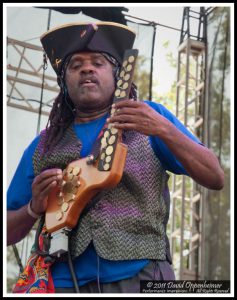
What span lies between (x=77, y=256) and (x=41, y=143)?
52 cm

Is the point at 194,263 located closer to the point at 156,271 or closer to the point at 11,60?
the point at 11,60

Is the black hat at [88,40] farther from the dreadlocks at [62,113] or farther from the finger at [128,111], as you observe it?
the finger at [128,111]

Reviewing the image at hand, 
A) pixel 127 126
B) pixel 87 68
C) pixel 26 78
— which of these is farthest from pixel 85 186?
pixel 26 78

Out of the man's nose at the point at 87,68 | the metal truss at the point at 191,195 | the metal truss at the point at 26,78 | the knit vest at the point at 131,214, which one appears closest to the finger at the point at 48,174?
the knit vest at the point at 131,214

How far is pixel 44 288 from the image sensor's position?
2.27 meters

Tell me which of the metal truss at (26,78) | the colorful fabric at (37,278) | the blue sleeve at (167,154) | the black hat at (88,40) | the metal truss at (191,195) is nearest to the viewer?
the colorful fabric at (37,278)

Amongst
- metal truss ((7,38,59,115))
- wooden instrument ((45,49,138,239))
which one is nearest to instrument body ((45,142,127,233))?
wooden instrument ((45,49,138,239))

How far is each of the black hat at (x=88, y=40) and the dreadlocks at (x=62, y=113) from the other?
28 mm

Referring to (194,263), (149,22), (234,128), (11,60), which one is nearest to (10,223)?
(234,128)

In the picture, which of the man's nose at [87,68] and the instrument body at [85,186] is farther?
the man's nose at [87,68]

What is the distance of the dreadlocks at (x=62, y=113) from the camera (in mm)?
2541

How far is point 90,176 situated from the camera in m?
2.25

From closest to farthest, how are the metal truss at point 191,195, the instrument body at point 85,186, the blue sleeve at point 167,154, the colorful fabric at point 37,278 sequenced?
1. the instrument body at point 85,186
2. the colorful fabric at point 37,278
3. the blue sleeve at point 167,154
4. the metal truss at point 191,195

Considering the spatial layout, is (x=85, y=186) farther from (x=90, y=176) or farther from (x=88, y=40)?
(x=88, y=40)
